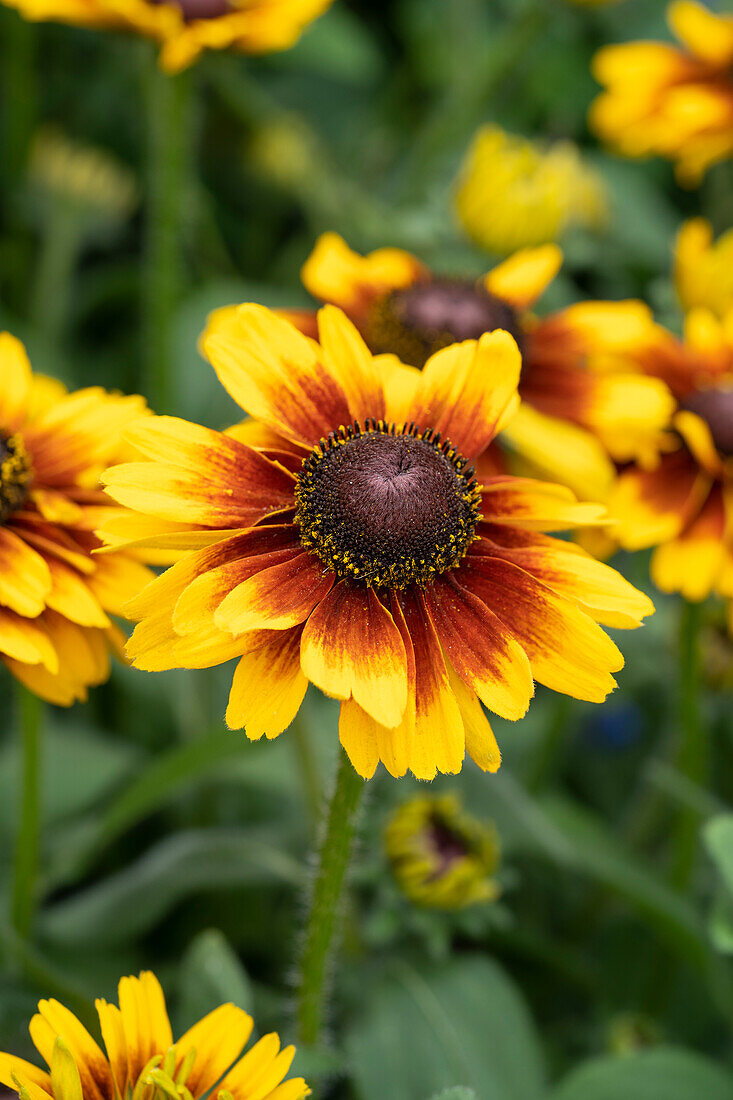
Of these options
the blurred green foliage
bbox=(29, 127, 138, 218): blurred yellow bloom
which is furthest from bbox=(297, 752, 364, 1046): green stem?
bbox=(29, 127, 138, 218): blurred yellow bloom

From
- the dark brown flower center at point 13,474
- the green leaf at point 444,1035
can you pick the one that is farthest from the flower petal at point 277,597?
the green leaf at point 444,1035

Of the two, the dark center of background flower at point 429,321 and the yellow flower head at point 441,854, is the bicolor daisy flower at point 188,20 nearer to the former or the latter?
the dark center of background flower at point 429,321

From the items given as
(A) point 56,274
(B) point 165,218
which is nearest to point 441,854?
(B) point 165,218

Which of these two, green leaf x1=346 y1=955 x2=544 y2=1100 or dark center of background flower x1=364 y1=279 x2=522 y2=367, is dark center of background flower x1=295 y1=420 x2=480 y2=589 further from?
green leaf x1=346 y1=955 x2=544 y2=1100

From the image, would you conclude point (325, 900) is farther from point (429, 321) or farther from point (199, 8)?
point (199, 8)

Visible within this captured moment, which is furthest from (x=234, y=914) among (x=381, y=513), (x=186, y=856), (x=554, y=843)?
(x=381, y=513)

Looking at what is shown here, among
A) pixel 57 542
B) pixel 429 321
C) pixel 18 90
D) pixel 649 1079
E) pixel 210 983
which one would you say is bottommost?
pixel 649 1079
